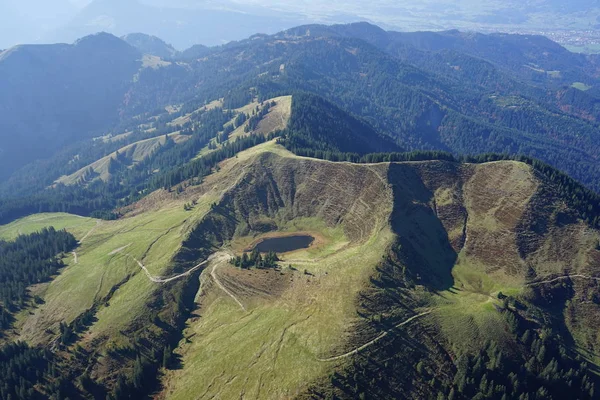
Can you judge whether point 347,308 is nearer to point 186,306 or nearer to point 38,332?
point 186,306

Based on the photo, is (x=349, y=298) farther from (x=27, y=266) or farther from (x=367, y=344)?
(x=27, y=266)

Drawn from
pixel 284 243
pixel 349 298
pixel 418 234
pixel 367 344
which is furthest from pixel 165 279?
pixel 418 234

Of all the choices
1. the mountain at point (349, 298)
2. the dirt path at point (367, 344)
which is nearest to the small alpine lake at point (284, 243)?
the mountain at point (349, 298)

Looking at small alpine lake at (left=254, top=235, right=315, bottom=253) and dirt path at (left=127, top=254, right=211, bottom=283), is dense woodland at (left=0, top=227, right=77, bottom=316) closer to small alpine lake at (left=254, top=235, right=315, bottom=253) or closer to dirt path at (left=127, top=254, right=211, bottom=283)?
dirt path at (left=127, top=254, right=211, bottom=283)

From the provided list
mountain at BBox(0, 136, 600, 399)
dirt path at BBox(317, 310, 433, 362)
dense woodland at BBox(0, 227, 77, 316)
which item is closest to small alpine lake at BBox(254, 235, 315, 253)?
mountain at BBox(0, 136, 600, 399)

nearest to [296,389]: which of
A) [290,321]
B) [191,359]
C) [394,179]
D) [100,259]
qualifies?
[290,321]

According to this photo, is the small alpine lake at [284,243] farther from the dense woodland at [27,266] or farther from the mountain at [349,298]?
the dense woodland at [27,266]

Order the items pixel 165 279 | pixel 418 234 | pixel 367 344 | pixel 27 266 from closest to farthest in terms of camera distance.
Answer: pixel 367 344 → pixel 165 279 → pixel 418 234 → pixel 27 266
